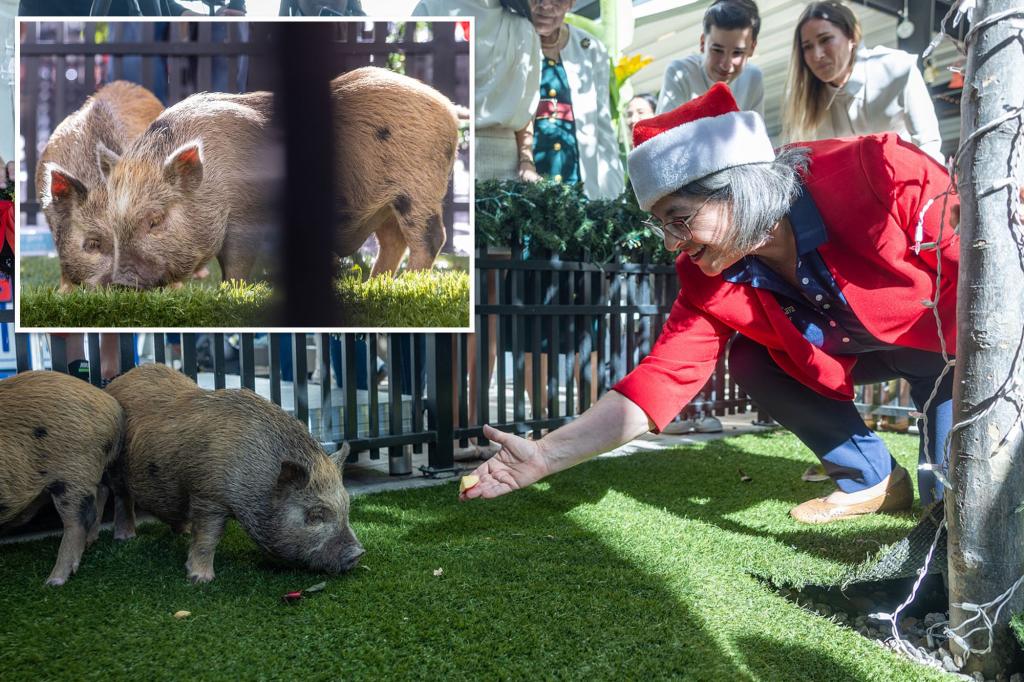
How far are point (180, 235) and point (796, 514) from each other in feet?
9.73

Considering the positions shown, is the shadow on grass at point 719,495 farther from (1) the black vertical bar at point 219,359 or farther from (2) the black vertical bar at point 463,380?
(1) the black vertical bar at point 219,359

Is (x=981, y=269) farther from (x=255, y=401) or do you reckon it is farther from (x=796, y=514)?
(x=255, y=401)

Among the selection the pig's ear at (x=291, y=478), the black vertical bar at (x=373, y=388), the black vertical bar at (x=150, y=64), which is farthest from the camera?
the black vertical bar at (x=373, y=388)

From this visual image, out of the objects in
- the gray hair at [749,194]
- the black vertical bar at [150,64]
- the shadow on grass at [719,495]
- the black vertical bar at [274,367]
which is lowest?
the shadow on grass at [719,495]

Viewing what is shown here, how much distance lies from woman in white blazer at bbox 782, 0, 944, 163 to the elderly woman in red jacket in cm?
168

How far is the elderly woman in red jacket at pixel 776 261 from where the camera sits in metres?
2.41

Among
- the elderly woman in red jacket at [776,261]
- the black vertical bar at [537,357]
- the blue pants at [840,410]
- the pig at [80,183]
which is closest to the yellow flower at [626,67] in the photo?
the black vertical bar at [537,357]

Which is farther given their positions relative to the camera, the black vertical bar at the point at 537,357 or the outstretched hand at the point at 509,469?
the black vertical bar at the point at 537,357

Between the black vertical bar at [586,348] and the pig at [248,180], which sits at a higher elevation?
the pig at [248,180]

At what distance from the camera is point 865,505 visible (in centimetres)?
343

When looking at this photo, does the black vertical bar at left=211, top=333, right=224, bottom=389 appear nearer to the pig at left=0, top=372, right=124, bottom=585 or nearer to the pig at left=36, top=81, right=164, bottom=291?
the pig at left=36, top=81, right=164, bottom=291

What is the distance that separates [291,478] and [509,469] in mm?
752

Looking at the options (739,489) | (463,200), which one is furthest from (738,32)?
(739,489)

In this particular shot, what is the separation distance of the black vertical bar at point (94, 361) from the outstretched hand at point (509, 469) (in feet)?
6.25
